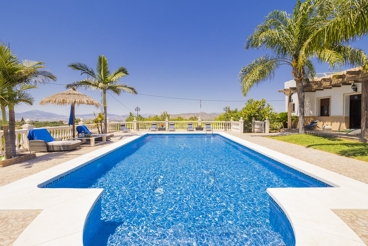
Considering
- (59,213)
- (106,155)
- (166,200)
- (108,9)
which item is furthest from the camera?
(108,9)

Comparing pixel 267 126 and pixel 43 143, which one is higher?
pixel 267 126

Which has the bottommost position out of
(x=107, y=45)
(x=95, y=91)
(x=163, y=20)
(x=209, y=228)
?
(x=209, y=228)

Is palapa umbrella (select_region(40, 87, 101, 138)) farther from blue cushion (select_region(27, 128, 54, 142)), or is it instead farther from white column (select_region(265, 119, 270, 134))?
white column (select_region(265, 119, 270, 134))

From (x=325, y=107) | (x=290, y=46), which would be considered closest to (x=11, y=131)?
(x=290, y=46)

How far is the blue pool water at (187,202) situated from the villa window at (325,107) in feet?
41.9

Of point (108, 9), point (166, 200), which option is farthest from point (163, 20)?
point (166, 200)

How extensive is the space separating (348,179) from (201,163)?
422 cm

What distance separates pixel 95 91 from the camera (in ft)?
44.9

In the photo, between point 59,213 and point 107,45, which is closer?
point 59,213

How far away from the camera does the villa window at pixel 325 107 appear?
1530cm

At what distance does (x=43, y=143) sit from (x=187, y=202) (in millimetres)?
7188

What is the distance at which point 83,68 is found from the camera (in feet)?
42.7

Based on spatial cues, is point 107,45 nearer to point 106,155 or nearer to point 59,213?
point 106,155

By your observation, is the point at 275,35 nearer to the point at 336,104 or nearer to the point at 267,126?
the point at 267,126
